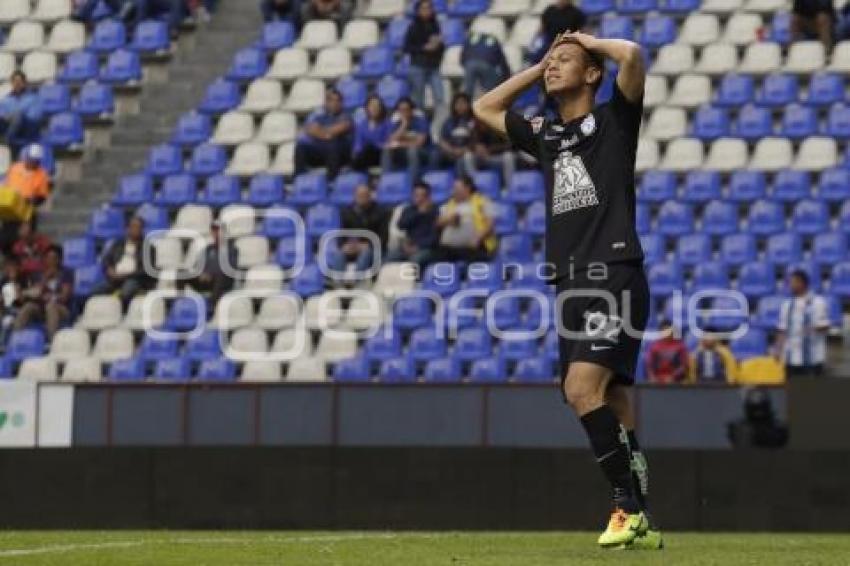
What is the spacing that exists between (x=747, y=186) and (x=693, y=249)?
3.57 ft

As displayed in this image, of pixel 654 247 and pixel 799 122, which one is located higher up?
pixel 799 122

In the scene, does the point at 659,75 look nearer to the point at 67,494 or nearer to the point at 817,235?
the point at 817,235

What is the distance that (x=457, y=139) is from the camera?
2225cm

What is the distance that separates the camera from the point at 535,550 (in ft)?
32.1

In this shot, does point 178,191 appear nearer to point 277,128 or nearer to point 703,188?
point 277,128

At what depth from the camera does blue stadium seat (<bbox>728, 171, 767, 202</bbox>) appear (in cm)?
2123

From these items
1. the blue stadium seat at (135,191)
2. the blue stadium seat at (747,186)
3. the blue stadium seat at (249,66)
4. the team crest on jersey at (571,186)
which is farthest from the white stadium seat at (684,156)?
the team crest on jersey at (571,186)

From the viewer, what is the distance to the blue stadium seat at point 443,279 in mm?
20703

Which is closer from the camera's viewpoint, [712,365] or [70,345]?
[712,365]

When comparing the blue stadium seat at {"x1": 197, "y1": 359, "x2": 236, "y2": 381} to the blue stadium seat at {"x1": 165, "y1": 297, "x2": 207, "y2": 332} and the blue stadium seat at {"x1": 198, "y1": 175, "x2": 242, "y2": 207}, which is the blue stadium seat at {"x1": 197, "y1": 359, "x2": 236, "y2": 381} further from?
the blue stadium seat at {"x1": 198, "y1": 175, "x2": 242, "y2": 207}

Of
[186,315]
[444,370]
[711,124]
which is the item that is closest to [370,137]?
[186,315]

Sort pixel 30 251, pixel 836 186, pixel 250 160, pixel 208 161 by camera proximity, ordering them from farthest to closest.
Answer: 1. pixel 208 161
2. pixel 250 160
3. pixel 30 251
4. pixel 836 186

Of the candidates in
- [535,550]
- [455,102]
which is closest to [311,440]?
[455,102]

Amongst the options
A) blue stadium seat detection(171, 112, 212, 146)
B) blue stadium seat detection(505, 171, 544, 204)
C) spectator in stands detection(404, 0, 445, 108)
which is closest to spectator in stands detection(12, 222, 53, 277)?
blue stadium seat detection(171, 112, 212, 146)
